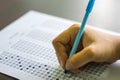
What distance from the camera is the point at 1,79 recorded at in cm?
55

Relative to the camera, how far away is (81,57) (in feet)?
1.66

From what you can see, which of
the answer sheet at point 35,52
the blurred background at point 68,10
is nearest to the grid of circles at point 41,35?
the answer sheet at point 35,52

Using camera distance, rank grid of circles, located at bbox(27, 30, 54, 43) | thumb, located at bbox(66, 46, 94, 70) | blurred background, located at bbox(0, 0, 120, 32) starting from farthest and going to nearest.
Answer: blurred background, located at bbox(0, 0, 120, 32)
grid of circles, located at bbox(27, 30, 54, 43)
thumb, located at bbox(66, 46, 94, 70)

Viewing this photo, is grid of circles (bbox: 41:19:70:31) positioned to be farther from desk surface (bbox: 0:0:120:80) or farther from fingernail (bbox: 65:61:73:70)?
fingernail (bbox: 65:61:73:70)

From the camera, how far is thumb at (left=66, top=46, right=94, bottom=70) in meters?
0.51

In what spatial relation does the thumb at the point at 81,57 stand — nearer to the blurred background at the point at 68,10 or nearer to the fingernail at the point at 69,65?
the fingernail at the point at 69,65

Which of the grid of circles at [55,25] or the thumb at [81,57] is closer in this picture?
the thumb at [81,57]

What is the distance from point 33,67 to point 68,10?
0.32 metres

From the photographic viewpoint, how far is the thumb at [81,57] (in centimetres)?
51

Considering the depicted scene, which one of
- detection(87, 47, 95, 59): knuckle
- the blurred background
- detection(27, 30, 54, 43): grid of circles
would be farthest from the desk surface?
detection(87, 47, 95, 59): knuckle

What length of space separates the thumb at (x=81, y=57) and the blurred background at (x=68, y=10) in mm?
239

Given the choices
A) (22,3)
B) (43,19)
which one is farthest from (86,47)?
(22,3)

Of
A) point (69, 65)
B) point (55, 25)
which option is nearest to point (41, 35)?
point (55, 25)

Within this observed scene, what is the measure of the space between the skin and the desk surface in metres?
0.18
